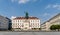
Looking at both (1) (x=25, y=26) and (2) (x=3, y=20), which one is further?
(2) (x=3, y=20)

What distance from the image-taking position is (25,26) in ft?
344

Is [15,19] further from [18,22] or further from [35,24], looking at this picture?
[35,24]

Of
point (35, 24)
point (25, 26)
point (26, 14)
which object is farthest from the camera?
point (35, 24)

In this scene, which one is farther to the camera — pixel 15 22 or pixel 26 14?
pixel 15 22

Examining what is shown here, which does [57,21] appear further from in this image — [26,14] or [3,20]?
[3,20]

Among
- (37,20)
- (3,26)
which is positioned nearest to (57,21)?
(37,20)

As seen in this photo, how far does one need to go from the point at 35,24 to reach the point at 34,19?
412 cm

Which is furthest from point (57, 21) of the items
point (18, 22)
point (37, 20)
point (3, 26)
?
point (3, 26)

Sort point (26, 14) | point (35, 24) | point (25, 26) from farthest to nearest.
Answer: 1. point (35, 24)
2. point (26, 14)
3. point (25, 26)

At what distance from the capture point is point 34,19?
124 metres

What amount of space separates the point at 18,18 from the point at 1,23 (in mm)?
15088

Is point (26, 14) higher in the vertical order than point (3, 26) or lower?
higher

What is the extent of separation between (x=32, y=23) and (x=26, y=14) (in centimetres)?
1198

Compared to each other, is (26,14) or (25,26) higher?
(26,14)
